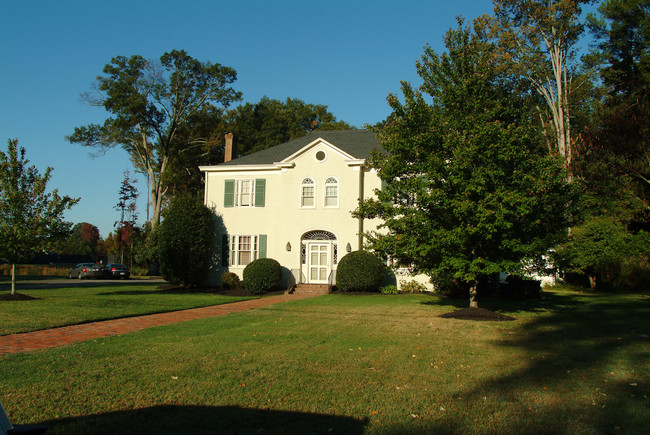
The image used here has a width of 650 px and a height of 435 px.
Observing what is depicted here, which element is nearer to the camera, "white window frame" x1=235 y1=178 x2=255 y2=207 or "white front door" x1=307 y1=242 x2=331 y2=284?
"white front door" x1=307 y1=242 x2=331 y2=284

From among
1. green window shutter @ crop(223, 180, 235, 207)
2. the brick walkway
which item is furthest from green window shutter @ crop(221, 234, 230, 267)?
the brick walkway

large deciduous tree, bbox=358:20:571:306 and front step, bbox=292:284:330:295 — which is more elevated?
large deciduous tree, bbox=358:20:571:306

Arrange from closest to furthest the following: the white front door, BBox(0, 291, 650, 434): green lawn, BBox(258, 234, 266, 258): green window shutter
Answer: BBox(0, 291, 650, 434): green lawn → the white front door → BBox(258, 234, 266, 258): green window shutter

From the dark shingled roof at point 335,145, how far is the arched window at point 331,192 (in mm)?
1687

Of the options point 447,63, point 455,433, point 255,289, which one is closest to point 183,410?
point 455,433

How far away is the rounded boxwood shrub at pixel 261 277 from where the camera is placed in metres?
22.1

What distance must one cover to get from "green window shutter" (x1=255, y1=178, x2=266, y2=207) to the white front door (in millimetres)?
3582

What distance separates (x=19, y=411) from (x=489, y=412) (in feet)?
16.4

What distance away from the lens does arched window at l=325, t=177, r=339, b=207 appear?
23.6 m

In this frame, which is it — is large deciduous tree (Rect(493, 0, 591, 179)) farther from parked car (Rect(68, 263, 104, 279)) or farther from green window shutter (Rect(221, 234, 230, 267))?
parked car (Rect(68, 263, 104, 279))

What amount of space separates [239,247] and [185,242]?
2.81m

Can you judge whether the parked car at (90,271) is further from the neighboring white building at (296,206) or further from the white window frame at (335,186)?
the white window frame at (335,186)

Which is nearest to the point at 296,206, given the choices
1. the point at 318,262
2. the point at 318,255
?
the point at 318,255

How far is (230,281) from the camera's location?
24.1 m
